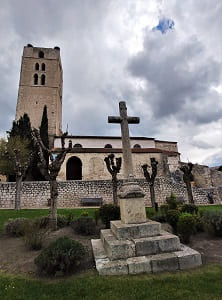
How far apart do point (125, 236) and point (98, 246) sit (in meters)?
0.91

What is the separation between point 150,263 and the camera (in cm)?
337

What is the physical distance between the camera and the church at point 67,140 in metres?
22.9

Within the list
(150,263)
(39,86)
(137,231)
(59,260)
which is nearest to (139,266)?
(150,263)

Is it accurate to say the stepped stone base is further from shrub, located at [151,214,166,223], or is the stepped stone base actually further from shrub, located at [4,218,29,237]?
shrub, located at [4,218,29,237]

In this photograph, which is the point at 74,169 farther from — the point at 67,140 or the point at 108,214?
the point at 108,214

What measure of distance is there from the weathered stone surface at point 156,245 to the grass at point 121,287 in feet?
1.54

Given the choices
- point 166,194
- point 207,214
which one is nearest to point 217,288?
point 207,214

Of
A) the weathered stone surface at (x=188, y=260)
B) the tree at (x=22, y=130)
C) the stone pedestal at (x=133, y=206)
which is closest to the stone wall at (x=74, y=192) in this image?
the tree at (x=22, y=130)

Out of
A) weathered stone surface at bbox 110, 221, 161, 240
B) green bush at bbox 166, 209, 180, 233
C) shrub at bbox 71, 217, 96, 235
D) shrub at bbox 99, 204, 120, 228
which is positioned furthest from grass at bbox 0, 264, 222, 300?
shrub at bbox 99, 204, 120, 228

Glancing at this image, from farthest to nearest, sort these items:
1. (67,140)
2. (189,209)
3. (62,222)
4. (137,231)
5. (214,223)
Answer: (67,140), (189,209), (62,222), (214,223), (137,231)

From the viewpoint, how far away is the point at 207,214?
6203 millimetres

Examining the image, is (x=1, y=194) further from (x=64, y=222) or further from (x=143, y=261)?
(x=143, y=261)

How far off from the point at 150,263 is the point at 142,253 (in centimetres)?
29

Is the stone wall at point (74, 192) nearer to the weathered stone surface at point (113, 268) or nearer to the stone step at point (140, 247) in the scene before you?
the stone step at point (140, 247)
